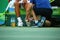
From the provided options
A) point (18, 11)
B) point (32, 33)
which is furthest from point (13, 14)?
point (32, 33)

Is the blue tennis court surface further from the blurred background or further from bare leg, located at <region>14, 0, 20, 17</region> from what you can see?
bare leg, located at <region>14, 0, 20, 17</region>

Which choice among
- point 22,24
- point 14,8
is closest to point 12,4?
point 14,8

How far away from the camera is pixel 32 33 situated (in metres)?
3.36

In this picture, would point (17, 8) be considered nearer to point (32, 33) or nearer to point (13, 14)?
point (13, 14)

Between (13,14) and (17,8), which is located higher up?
(17,8)

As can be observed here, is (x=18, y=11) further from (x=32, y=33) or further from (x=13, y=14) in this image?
(x=32, y=33)

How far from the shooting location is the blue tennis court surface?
3338 millimetres

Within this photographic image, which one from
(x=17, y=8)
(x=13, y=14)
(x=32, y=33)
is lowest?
(x=32, y=33)

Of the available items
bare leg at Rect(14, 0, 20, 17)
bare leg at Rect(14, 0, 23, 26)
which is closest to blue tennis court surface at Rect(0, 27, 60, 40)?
bare leg at Rect(14, 0, 23, 26)

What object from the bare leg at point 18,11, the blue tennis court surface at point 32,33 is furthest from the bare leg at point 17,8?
the blue tennis court surface at point 32,33

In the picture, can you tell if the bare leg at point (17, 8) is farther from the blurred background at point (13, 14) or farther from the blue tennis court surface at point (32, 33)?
the blue tennis court surface at point (32, 33)

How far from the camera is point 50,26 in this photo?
10.8 ft

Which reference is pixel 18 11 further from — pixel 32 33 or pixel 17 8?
pixel 32 33

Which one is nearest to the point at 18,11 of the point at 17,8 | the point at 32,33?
the point at 17,8
